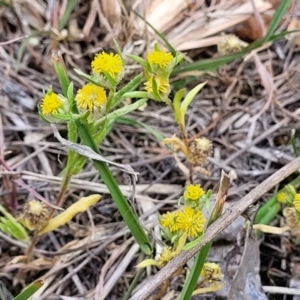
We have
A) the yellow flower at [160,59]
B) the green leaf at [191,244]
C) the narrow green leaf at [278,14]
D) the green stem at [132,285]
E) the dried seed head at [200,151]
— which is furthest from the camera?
the narrow green leaf at [278,14]

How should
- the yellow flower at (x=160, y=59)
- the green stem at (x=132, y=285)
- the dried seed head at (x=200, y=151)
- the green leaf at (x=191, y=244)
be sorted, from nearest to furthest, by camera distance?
the green leaf at (x=191, y=244), the yellow flower at (x=160, y=59), the green stem at (x=132, y=285), the dried seed head at (x=200, y=151)

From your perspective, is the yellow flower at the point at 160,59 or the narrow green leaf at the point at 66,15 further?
the narrow green leaf at the point at 66,15

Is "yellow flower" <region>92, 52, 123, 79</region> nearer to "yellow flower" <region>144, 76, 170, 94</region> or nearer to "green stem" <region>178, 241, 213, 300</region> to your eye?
"yellow flower" <region>144, 76, 170, 94</region>

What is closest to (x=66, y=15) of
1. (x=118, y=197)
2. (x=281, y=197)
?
(x=118, y=197)

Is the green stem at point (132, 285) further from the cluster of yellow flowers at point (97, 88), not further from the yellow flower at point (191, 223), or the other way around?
the cluster of yellow flowers at point (97, 88)

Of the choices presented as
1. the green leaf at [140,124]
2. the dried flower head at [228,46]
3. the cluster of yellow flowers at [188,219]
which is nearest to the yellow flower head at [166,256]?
the cluster of yellow flowers at [188,219]

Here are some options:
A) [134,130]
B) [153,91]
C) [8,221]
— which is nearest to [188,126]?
[134,130]

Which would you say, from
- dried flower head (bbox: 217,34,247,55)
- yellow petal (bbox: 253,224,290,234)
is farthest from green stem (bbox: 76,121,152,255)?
dried flower head (bbox: 217,34,247,55)
